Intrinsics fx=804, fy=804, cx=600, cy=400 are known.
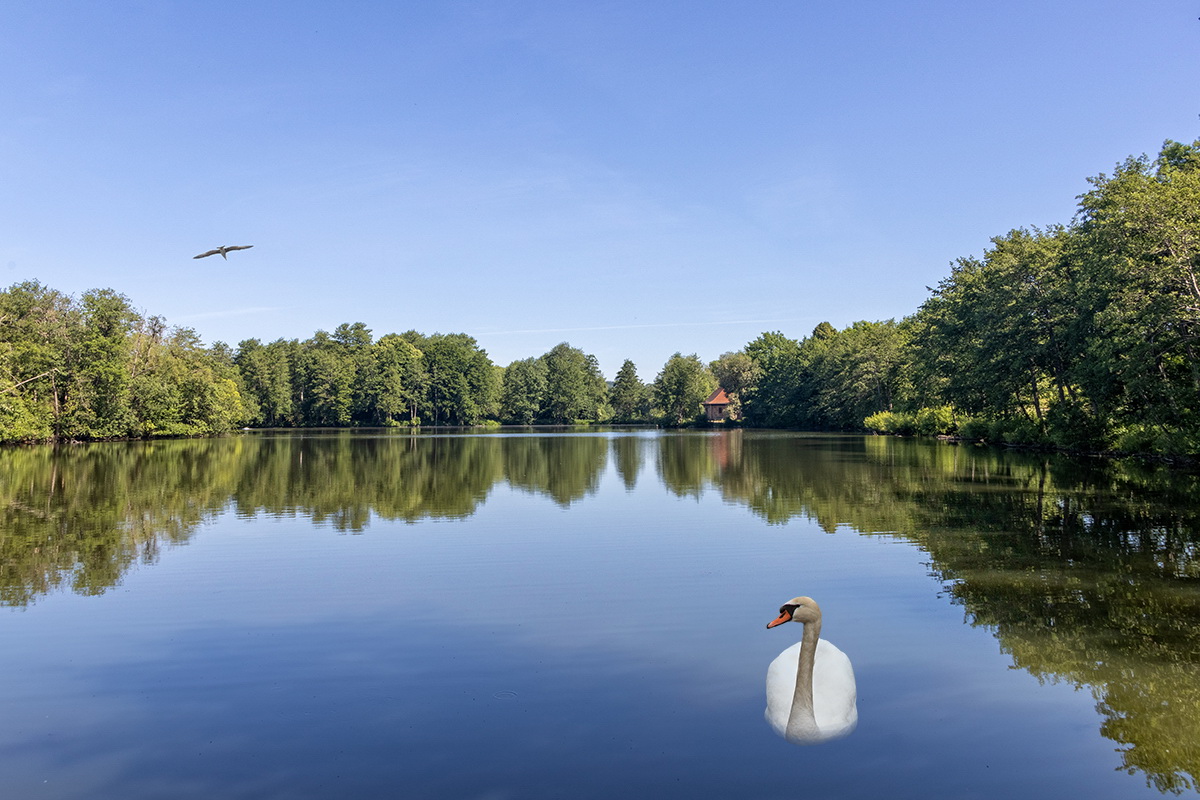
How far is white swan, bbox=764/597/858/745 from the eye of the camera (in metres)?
6.16

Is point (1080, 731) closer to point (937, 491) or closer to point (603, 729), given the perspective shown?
point (603, 729)

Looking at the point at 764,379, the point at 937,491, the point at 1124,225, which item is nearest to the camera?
the point at 937,491

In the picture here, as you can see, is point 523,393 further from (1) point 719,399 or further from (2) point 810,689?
(2) point 810,689

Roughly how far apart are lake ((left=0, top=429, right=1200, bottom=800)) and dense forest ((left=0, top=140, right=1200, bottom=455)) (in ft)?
37.5

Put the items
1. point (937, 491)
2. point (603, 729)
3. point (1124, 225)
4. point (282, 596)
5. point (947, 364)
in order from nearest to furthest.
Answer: point (603, 729) → point (282, 596) → point (937, 491) → point (1124, 225) → point (947, 364)

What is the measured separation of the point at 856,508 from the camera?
805 inches

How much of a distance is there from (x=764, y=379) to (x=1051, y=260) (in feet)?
258

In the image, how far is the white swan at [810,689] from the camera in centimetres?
616

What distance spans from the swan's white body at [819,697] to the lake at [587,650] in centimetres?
15

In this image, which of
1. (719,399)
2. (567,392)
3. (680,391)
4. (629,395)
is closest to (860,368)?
(680,391)

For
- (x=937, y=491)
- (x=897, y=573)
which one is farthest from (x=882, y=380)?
(x=897, y=573)

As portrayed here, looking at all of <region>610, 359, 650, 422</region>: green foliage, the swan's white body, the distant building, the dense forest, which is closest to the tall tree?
the dense forest

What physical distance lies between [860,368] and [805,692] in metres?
79.0

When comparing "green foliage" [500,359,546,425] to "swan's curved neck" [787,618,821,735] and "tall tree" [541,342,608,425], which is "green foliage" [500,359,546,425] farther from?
"swan's curved neck" [787,618,821,735]
